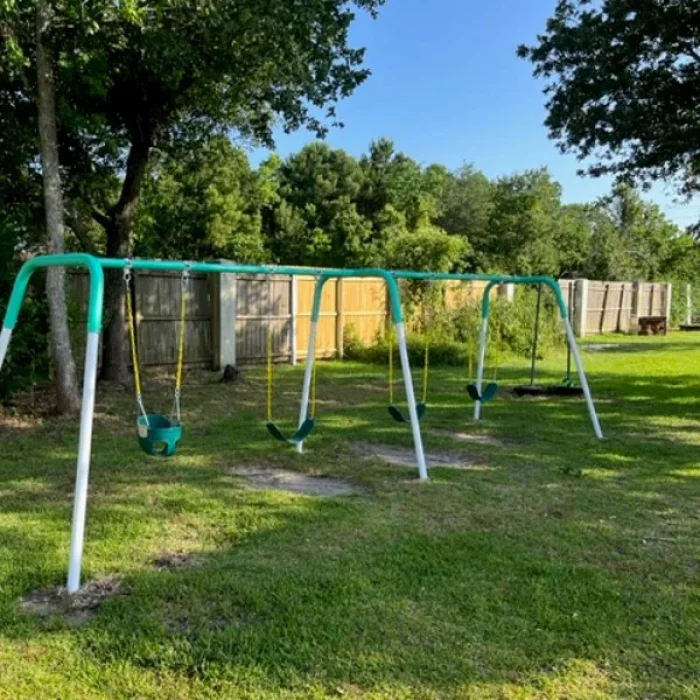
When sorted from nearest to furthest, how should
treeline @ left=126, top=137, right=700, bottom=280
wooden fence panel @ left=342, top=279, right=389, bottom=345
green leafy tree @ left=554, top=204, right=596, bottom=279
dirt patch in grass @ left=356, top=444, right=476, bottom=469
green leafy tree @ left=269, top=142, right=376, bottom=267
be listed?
dirt patch in grass @ left=356, top=444, right=476, bottom=469
wooden fence panel @ left=342, top=279, right=389, bottom=345
treeline @ left=126, top=137, right=700, bottom=280
green leafy tree @ left=269, top=142, right=376, bottom=267
green leafy tree @ left=554, top=204, right=596, bottom=279

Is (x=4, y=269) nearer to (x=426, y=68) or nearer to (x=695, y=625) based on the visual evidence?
(x=695, y=625)

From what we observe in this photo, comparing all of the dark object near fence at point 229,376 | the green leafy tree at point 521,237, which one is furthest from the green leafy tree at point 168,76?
the green leafy tree at point 521,237

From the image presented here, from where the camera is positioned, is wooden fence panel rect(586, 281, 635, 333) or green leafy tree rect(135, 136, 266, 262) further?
green leafy tree rect(135, 136, 266, 262)

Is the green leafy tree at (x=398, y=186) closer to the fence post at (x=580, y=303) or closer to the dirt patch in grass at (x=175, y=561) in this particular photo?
the fence post at (x=580, y=303)

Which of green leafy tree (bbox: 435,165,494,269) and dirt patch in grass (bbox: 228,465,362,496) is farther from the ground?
green leafy tree (bbox: 435,165,494,269)

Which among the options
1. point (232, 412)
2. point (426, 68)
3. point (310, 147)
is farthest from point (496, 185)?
point (232, 412)

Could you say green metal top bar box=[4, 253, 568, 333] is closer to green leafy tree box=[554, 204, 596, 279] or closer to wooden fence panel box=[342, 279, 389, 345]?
wooden fence panel box=[342, 279, 389, 345]

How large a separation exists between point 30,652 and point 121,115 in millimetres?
7664

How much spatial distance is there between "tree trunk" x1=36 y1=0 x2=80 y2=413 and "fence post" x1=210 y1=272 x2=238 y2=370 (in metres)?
4.51

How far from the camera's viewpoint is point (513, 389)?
9.32 meters

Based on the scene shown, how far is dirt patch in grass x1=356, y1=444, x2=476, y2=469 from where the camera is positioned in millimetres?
5410

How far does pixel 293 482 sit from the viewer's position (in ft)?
15.8

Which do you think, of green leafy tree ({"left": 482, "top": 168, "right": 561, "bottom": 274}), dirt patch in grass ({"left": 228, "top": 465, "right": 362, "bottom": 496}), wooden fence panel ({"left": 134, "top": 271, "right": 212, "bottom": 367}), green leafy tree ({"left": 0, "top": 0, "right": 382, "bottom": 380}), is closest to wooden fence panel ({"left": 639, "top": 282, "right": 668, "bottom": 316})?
green leafy tree ({"left": 482, "top": 168, "right": 561, "bottom": 274})

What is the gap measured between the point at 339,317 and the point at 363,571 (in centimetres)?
1023
